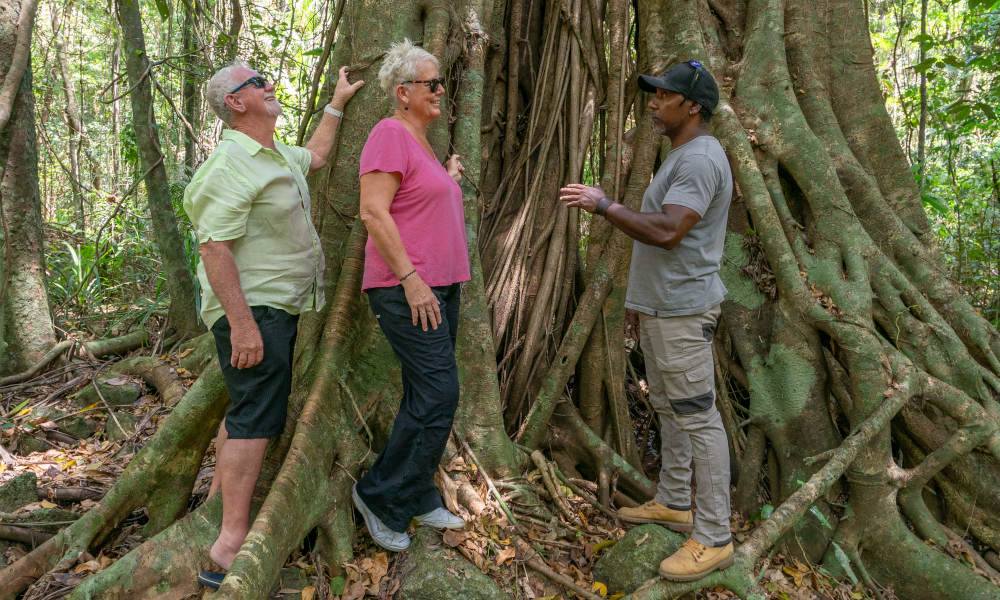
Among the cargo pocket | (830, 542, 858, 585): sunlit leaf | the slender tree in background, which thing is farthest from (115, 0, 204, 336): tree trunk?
(830, 542, 858, 585): sunlit leaf

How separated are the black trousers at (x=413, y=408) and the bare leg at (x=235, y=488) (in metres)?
0.48

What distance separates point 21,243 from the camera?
15.1 feet

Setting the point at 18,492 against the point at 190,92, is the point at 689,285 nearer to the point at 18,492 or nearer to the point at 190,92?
the point at 18,492

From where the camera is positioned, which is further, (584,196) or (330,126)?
(330,126)

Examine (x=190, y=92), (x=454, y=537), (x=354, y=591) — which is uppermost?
(x=190, y=92)

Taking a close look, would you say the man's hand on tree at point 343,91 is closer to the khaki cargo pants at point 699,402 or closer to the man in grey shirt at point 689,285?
the man in grey shirt at point 689,285

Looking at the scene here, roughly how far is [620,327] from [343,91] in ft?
6.77

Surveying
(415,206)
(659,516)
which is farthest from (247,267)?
(659,516)

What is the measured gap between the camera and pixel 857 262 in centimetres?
358

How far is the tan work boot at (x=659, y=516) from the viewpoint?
10.2 feet

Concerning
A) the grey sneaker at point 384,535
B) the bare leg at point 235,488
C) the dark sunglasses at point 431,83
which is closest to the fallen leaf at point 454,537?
the grey sneaker at point 384,535

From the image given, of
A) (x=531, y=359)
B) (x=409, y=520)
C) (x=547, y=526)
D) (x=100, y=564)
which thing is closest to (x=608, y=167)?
(x=531, y=359)

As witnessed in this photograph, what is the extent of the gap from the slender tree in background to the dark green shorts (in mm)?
322

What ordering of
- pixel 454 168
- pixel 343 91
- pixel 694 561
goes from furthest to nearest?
pixel 343 91 < pixel 454 168 < pixel 694 561
